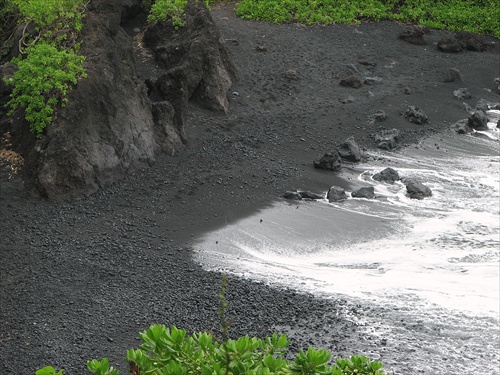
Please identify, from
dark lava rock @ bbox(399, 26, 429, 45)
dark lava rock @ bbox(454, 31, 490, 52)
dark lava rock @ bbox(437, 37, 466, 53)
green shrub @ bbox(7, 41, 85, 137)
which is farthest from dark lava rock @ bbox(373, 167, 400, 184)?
dark lava rock @ bbox(454, 31, 490, 52)

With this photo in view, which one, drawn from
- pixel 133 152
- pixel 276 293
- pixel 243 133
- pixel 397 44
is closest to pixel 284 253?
pixel 276 293

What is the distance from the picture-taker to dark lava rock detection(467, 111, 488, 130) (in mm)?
17969

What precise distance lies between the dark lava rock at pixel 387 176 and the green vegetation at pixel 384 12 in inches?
351

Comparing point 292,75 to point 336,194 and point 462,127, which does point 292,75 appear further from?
point 336,194

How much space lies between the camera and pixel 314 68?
773 inches

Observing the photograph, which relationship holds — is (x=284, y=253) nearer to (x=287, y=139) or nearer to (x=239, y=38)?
(x=287, y=139)

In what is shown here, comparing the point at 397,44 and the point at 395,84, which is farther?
the point at 397,44

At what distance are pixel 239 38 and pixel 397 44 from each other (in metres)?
4.73

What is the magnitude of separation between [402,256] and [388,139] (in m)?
5.23

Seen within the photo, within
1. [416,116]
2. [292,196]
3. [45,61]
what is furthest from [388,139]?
[45,61]

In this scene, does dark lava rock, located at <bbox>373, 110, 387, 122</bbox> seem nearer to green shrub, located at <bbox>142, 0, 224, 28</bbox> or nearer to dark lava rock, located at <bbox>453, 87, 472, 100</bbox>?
dark lava rock, located at <bbox>453, 87, 472, 100</bbox>

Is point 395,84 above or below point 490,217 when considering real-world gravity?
above

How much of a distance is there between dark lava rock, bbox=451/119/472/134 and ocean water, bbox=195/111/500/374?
2526 mm

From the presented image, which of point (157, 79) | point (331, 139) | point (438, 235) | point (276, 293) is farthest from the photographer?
point (331, 139)
